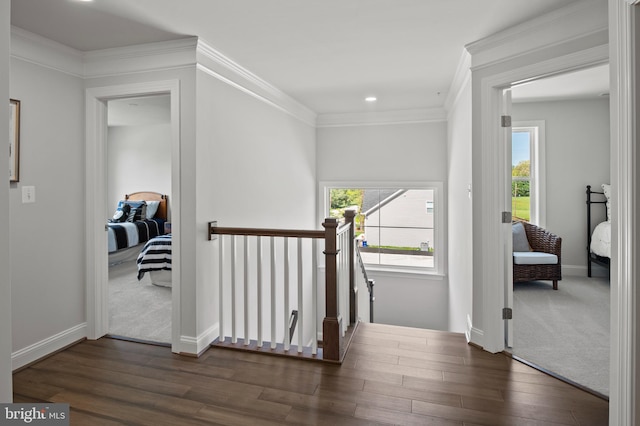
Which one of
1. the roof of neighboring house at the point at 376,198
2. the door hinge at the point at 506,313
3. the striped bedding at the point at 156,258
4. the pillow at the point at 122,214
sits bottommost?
the door hinge at the point at 506,313

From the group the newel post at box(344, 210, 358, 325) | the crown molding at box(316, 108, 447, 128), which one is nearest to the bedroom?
the newel post at box(344, 210, 358, 325)

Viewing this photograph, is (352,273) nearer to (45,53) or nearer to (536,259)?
(536,259)

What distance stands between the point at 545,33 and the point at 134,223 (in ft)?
21.0

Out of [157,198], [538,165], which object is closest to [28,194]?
[157,198]

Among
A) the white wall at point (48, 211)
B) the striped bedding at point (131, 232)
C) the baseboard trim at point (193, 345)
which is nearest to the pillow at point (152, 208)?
the striped bedding at point (131, 232)

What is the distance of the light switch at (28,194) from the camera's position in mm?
2596

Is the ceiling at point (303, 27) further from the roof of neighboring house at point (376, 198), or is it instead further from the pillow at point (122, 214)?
the pillow at point (122, 214)

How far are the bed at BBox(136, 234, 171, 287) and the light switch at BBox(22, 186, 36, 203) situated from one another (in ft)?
7.40

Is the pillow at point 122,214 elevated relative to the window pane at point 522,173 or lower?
lower

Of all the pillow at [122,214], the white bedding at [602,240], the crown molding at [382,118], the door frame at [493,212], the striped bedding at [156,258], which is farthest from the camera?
the pillow at [122,214]

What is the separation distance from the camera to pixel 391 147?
17.5ft

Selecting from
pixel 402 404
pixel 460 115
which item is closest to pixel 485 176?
pixel 460 115

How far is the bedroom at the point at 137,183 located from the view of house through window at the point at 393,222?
9.39 feet

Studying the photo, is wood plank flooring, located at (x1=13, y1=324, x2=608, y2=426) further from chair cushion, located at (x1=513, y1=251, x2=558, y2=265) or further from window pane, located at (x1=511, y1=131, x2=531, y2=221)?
window pane, located at (x1=511, y1=131, x2=531, y2=221)
